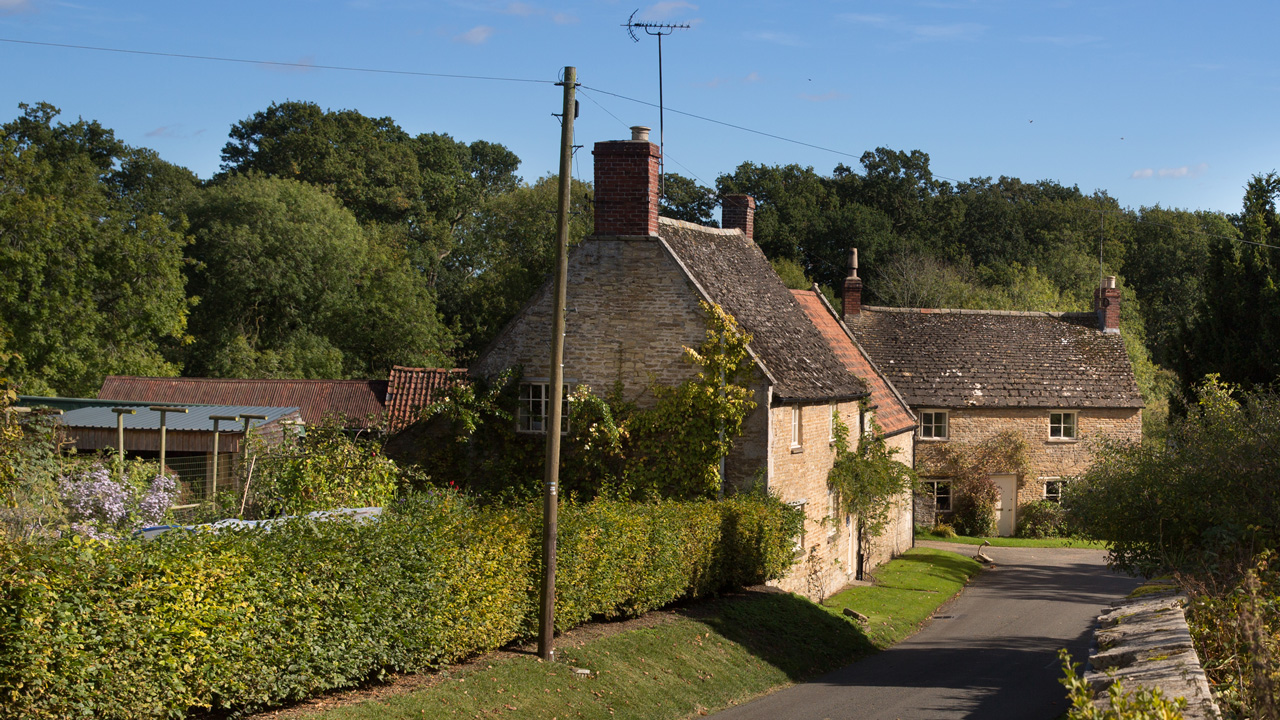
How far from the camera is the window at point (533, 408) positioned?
22.8 meters

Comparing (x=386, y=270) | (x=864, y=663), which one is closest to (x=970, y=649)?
(x=864, y=663)

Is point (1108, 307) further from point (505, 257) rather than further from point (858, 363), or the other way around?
point (505, 257)

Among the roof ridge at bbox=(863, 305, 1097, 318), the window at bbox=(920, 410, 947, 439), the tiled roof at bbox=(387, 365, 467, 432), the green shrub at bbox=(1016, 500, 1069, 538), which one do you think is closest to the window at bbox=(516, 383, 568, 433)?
the tiled roof at bbox=(387, 365, 467, 432)

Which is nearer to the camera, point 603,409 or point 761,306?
point 603,409

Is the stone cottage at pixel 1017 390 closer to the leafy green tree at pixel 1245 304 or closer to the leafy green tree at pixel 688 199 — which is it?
the leafy green tree at pixel 1245 304

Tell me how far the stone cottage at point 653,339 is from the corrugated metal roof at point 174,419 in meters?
5.01

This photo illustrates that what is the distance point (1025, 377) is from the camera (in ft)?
132

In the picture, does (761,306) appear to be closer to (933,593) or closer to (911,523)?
(933,593)

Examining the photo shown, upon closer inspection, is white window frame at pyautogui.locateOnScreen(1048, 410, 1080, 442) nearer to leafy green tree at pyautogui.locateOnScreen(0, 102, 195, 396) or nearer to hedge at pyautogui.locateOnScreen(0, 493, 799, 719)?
hedge at pyautogui.locateOnScreen(0, 493, 799, 719)

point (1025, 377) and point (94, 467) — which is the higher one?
point (1025, 377)

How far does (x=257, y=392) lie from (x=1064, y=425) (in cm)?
3082

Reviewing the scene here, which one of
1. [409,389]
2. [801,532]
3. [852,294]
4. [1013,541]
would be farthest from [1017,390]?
[409,389]

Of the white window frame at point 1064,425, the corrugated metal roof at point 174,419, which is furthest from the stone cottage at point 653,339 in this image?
the white window frame at point 1064,425

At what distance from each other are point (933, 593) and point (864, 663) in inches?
298
